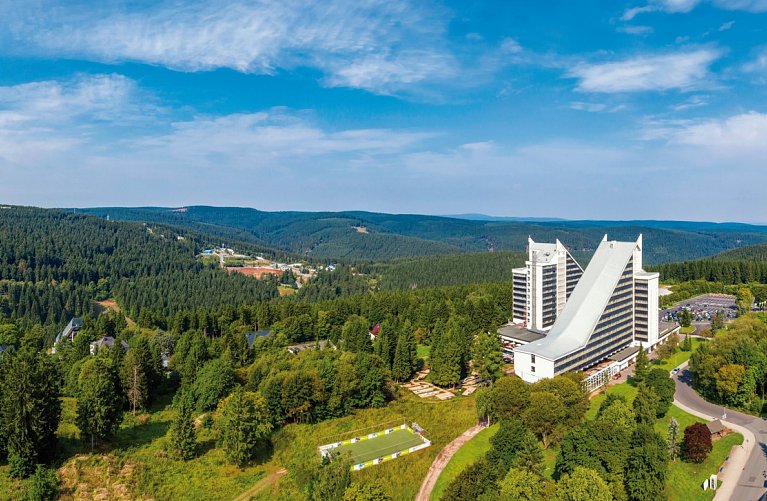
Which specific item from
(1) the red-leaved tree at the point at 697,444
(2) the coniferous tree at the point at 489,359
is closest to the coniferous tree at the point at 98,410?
(2) the coniferous tree at the point at 489,359

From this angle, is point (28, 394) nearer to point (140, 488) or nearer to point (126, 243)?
point (140, 488)

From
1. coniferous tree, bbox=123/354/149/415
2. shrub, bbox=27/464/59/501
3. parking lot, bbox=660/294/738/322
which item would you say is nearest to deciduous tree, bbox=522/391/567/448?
shrub, bbox=27/464/59/501

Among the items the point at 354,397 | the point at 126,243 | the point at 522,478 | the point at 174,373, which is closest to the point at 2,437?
the point at 174,373

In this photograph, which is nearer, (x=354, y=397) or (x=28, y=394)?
(x=28, y=394)

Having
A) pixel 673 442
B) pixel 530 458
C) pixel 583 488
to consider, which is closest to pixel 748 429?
pixel 673 442

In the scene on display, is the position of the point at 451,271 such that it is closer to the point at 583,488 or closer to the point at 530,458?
the point at 530,458

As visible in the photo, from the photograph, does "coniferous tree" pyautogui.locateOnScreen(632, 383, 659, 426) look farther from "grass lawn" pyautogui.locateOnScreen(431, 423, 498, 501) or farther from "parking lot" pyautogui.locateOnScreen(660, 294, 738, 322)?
"parking lot" pyautogui.locateOnScreen(660, 294, 738, 322)
